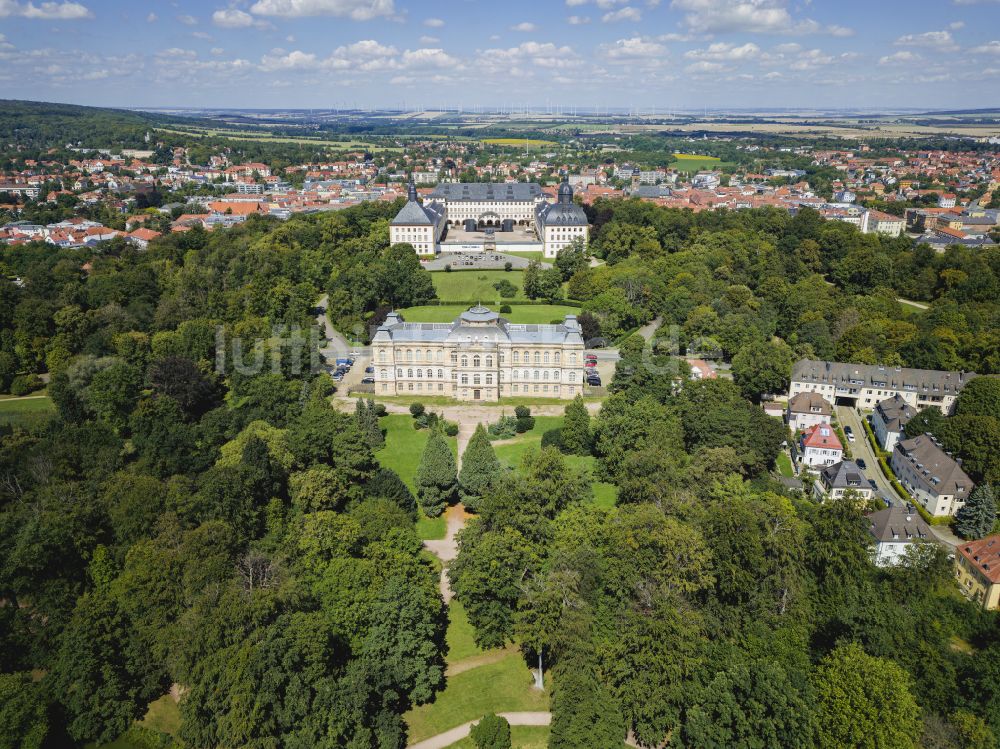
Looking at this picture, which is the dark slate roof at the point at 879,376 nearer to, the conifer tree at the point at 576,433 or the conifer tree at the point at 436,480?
the conifer tree at the point at 576,433

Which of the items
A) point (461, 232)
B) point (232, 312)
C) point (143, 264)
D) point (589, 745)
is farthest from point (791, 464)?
point (461, 232)

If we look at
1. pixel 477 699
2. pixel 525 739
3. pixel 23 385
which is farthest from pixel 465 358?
pixel 23 385

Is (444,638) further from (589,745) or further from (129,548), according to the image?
(129,548)

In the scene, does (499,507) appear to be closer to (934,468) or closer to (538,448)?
(538,448)

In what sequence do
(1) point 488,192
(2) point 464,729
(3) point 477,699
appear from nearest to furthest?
(2) point 464,729
(3) point 477,699
(1) point 488,192

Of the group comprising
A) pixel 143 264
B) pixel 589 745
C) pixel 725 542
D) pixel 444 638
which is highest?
pixel 143 264

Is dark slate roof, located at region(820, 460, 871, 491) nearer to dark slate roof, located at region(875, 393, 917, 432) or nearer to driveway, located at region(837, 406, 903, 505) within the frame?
driveway, located at region(837, 406, 903, 505)

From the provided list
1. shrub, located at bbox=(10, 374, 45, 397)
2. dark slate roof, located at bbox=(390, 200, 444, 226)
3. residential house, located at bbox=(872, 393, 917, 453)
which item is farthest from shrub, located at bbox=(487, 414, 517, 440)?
dark slate roof, located at bbox=(390, 200, 444, 226)
